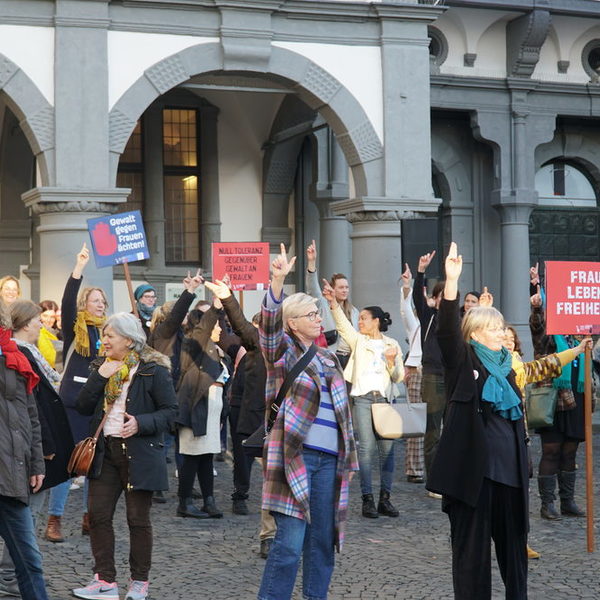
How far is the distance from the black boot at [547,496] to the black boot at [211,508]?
246cm

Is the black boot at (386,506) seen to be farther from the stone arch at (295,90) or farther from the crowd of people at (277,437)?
the stone arch at (295,90)

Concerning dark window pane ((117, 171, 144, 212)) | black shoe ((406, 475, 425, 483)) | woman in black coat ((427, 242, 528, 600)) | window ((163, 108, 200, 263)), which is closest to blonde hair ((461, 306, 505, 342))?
woman in black coat ((427, 242, 528, 600))

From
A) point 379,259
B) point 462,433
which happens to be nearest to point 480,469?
point 462,433

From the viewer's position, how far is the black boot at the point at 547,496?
31.3ft

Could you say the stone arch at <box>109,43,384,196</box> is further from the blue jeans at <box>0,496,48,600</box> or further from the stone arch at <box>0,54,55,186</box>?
the blue jeans at <box>0,496,48,600</box>

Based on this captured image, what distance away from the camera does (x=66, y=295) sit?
29.6ft

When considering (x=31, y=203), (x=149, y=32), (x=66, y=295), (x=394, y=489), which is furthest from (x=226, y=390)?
(x=149, y=32)

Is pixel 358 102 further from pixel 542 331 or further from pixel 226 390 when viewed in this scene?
pixel 542 331

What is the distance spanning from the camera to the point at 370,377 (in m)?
10.1

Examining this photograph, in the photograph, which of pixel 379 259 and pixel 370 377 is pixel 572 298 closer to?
pixel 370 377

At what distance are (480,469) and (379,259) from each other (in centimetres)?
967

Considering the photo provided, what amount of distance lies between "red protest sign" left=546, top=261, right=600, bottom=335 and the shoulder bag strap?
10.1 feet

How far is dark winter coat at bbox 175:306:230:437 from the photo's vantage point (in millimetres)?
9680

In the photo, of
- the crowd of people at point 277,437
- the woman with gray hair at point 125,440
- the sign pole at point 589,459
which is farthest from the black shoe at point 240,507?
the woman with gray hair at point 125,440
